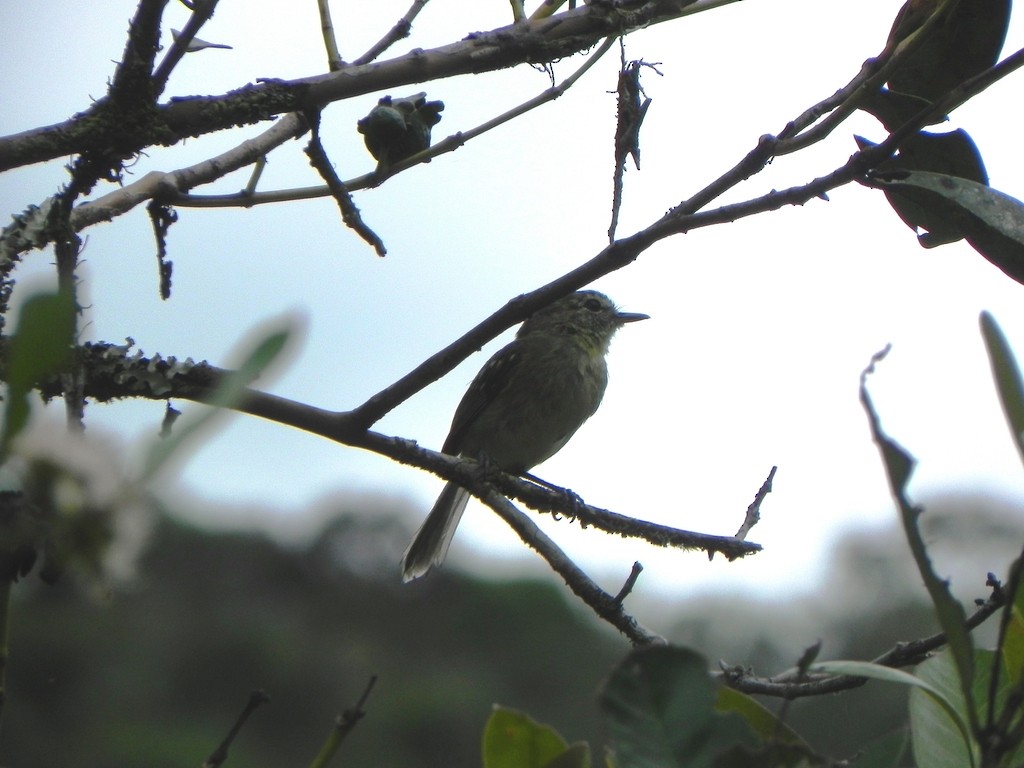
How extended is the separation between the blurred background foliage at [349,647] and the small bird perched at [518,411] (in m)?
8.51

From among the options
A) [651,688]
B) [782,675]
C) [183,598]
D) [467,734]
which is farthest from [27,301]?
[183,598]

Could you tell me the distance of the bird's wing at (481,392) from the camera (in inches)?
235

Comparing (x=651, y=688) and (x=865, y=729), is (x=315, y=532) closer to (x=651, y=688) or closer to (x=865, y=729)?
(x=865, y=729)

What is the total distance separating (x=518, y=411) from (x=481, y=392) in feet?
1.03

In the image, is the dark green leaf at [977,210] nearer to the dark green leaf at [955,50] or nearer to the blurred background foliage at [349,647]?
the dark green leaf at [955,50]

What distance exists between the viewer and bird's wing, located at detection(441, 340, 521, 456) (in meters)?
5.96

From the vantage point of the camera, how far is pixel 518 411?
5.79m

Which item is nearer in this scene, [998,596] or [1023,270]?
[998,596]

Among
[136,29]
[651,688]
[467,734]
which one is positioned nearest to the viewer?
[651,688]

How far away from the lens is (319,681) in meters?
17.8

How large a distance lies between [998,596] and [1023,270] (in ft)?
1.65

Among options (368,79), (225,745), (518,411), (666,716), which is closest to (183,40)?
(368,79)

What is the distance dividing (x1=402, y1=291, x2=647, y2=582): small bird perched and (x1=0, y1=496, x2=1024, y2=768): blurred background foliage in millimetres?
8506

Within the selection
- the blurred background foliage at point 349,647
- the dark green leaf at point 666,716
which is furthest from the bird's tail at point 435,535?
the blurred background foliage at point 349,647
